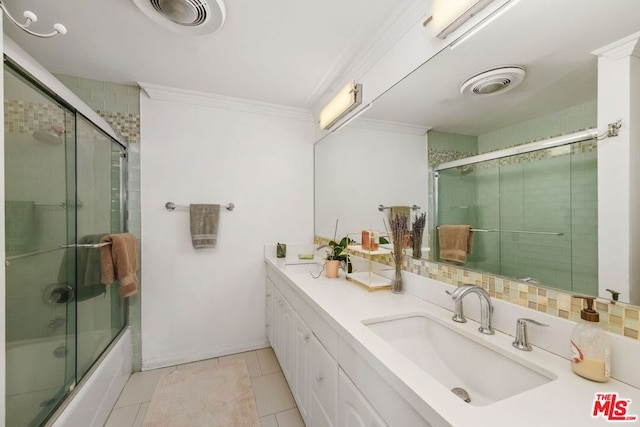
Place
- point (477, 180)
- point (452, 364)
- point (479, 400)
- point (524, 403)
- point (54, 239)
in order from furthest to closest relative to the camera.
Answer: point (54, 239), point (477, 180), point (452, 364), point (479, 400), point (524, 403)

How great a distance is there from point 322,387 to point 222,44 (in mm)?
1886

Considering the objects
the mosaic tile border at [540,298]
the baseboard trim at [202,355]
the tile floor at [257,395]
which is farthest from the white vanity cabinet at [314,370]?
the mosaic tile border at [540,298]

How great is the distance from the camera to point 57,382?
4.22 feet

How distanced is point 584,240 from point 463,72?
0.79 m

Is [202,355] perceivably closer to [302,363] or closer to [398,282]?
[302,363]

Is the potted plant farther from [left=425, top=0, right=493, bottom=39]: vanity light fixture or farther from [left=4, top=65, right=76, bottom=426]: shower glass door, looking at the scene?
[left=4, top=65, right=76, bottom=426]: shower glass door

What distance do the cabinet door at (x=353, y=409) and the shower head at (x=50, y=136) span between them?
1738mm

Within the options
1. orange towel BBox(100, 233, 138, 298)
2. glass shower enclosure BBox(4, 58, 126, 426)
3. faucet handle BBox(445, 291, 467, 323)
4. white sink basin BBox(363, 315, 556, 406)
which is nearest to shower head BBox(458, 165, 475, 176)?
faucet handle BBox(445, 291, 467, 323)

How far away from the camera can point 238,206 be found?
2314 mm

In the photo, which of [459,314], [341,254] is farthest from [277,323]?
[459,314]

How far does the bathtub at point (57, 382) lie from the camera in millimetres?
1107

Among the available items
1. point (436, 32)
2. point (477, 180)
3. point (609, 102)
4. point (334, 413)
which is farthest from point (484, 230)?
point (334, 413)

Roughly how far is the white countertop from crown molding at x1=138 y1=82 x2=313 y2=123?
1.89m

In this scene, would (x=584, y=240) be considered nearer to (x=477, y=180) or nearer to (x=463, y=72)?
(x=477, y=180)
